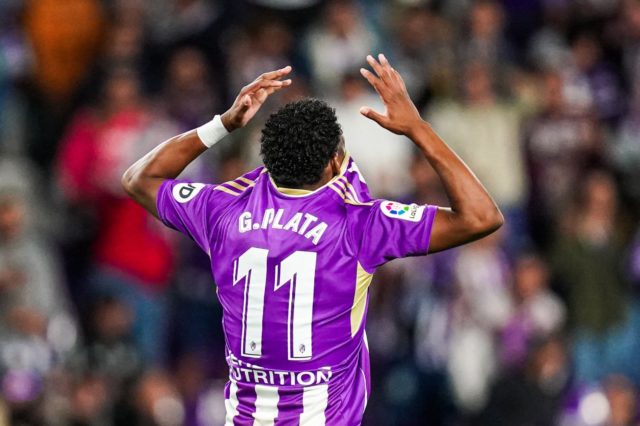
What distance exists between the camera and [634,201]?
1273cm

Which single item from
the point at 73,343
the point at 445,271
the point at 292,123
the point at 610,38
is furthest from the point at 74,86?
the point at 292,123

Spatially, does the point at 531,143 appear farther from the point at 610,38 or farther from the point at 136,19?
the point at 136,19

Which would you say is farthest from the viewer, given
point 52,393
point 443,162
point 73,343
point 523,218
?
point 523,218

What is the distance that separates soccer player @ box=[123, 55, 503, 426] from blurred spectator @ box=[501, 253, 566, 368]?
5.83 m

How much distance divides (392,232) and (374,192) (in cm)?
587

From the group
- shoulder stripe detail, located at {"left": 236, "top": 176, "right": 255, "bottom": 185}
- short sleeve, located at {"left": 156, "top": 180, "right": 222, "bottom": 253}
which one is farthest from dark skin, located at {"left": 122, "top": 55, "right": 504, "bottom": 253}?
short sleeve, located at {"left": 156, "top": 180, "right": 222, "bottom": 253}

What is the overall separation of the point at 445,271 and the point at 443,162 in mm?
6217

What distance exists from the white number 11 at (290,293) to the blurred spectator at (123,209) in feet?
20.0

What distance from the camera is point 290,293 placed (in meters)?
5.77

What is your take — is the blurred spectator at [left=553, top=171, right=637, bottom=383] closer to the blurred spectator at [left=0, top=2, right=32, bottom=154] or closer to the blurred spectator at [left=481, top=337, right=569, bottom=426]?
the blurred spectator at [left=481, top=337, right=569, bottom=426]

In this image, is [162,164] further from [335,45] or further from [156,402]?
[335,45]

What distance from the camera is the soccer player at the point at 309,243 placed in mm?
5684

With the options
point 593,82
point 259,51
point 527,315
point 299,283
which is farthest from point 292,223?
point 593,82

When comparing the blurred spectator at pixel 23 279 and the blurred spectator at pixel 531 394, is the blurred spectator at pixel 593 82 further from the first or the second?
the blurred spectator at pixel 23 279
